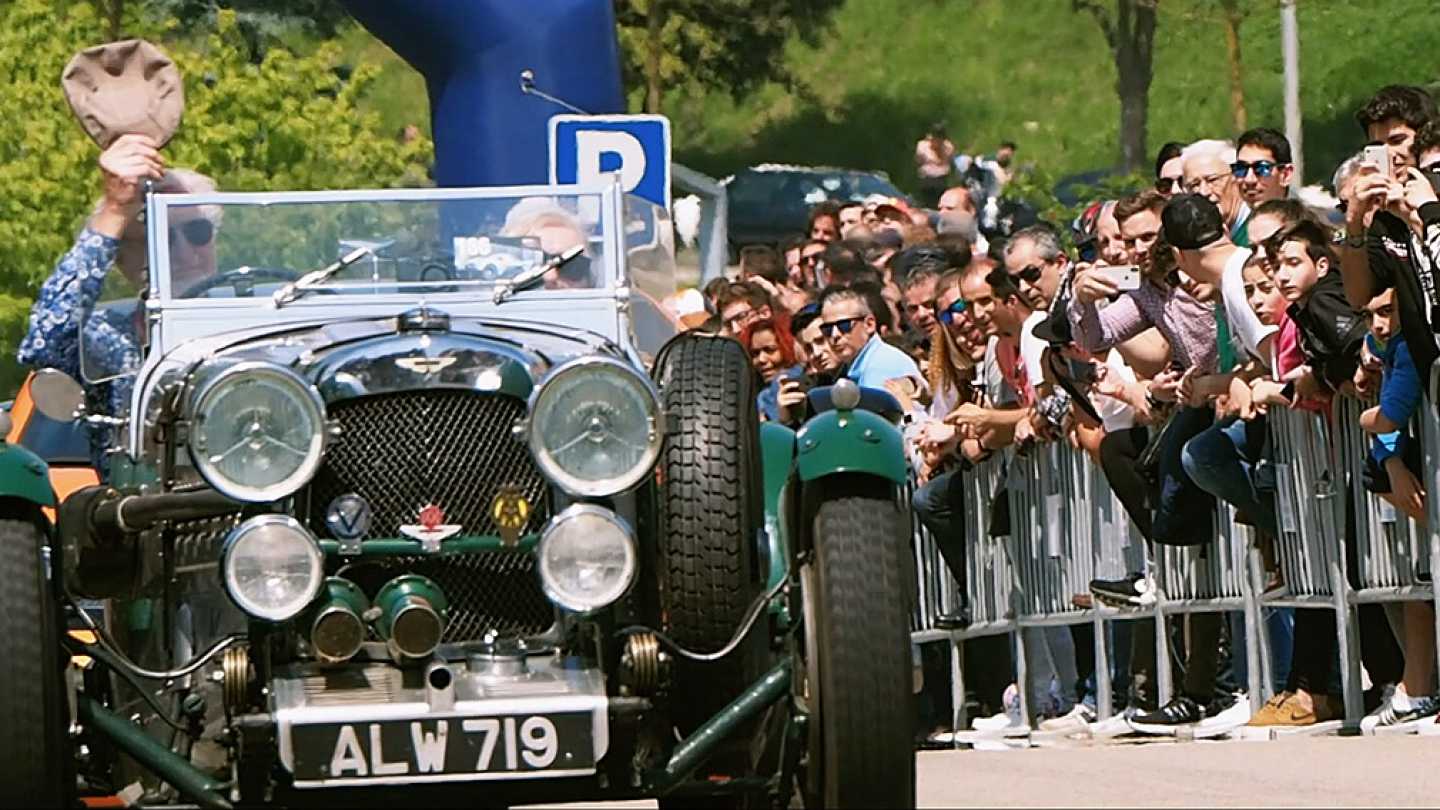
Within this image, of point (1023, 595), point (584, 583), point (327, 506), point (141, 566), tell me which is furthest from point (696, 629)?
point (1023, 595)

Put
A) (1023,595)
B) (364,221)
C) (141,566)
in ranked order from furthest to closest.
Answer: (1023,595) → (364,221) → (141,566)

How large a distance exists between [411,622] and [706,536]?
2.56 feet

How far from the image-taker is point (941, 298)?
600 inches

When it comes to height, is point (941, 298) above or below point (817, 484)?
above

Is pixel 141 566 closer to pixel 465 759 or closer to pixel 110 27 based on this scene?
pixel 465 759

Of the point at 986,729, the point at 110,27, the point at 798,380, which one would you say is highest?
the point at 110,27

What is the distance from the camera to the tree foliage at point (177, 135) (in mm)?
36219

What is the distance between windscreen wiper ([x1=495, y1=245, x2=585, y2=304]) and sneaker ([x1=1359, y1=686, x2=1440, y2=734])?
348 centimetres

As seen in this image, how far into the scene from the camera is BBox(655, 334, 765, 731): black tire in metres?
8.30

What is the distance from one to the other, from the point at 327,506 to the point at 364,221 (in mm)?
1570

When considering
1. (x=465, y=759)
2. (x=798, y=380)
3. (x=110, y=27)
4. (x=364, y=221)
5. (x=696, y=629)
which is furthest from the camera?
(x=110, y=27)

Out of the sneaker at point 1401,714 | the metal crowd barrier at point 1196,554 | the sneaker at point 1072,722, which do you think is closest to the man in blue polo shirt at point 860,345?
the metal crowd barrier at point 1196,554

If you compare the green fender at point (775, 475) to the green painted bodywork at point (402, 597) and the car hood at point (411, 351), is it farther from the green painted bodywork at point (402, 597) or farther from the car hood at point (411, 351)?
the green painted bodywork at point (402, 597)

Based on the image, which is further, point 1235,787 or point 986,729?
point 986,729
